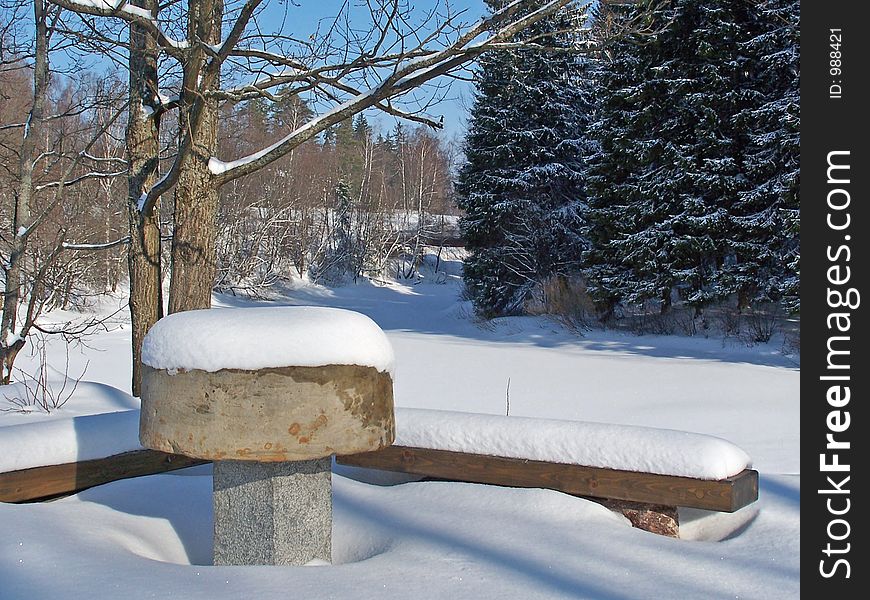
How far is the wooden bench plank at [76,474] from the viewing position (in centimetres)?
420

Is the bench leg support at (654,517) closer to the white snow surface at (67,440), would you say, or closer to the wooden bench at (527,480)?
the wooden bench at (527,480)

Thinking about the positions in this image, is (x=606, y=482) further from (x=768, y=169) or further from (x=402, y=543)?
(x=768, y=169)

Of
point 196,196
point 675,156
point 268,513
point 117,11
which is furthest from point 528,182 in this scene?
point 268,513

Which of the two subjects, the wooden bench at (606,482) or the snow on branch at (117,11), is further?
the snow on branch at (117,11)

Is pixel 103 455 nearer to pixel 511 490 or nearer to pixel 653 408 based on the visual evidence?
pixel 511 490

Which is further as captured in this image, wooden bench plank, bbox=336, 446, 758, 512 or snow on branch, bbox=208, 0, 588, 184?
snow on branch, bbox=208, 0, 588, 184

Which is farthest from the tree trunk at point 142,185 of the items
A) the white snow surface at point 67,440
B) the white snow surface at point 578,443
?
the white snow surface at point 578,443

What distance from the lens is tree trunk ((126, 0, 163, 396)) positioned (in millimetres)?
7102

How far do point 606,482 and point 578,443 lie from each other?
25 centimetres

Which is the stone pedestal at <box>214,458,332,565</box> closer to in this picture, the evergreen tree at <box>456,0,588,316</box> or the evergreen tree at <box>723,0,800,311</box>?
the evergreen tree at <box>723,0,800,311</box>

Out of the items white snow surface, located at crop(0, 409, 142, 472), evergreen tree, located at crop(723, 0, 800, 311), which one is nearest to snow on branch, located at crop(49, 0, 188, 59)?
white snow surface, located at crop(0, 409, 142, 472)

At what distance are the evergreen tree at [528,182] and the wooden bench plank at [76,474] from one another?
15999 millimetres

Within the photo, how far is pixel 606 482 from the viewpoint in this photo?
164 inches

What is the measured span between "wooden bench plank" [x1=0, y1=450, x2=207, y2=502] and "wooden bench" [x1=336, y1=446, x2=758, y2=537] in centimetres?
136
